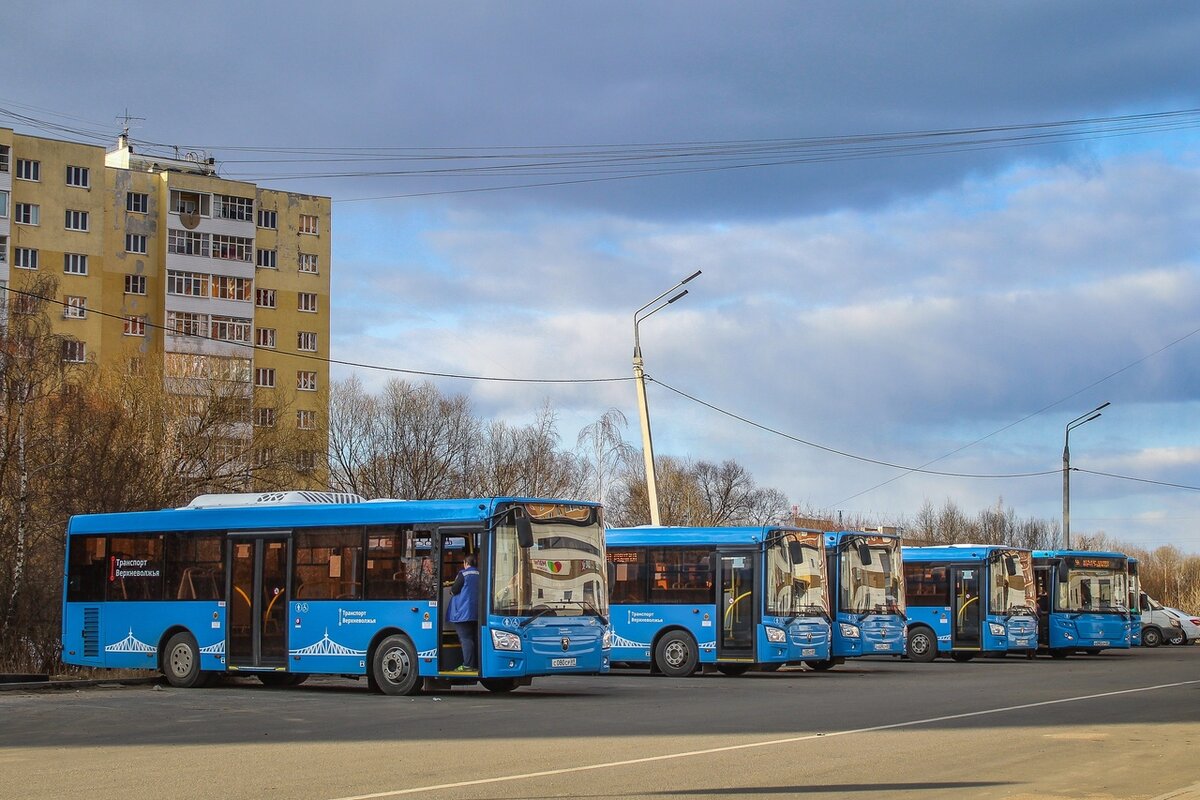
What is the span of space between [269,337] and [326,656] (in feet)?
209

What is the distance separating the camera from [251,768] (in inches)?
477

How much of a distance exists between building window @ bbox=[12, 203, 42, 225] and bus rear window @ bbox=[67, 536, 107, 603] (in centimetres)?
5336

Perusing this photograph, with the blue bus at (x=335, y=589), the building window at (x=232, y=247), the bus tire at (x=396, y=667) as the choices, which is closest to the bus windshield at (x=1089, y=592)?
the blue bus at (x=335, y=589)

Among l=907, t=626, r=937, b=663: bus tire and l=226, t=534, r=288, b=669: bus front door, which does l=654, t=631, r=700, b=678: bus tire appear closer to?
l=226, t=534, r=288, b=669: bus front door

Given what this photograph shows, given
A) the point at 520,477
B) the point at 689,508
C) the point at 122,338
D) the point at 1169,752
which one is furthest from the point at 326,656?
the point at 122,338

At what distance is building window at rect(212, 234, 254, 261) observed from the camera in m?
80.2

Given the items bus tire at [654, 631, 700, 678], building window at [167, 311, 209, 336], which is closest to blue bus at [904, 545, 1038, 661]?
bus tire at [654, 631, 700, 678]

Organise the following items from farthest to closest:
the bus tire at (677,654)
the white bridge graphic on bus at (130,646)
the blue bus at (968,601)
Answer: the blue bus at (968,601), the bus tire at (677,654), the white bridge graphic on bus at (130,646)

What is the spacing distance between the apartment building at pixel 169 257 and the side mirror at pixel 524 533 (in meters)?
49.5

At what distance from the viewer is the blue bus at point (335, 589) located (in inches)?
836

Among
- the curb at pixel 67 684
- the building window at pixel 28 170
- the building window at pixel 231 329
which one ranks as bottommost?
the curb at pixel 67 684

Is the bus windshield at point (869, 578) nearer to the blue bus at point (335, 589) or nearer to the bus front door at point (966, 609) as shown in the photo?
the bus front door at point (966, 609)

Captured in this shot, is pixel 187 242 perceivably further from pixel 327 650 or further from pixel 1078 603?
pixel 327 650

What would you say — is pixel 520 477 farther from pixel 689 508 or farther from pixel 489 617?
pixel 489 617
